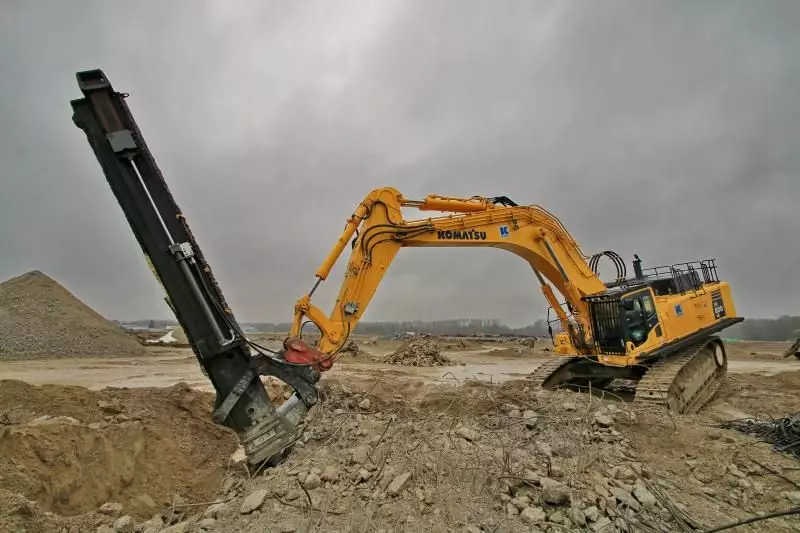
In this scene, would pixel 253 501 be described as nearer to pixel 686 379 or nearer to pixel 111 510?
pixel 111 510

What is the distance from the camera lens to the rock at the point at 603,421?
5.67 metres

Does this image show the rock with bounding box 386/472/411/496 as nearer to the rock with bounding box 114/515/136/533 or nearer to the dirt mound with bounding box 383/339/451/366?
the rock with bounding box 114/515/136/533

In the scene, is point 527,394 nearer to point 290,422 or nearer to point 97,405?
point 290,422

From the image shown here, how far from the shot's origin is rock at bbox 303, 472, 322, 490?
3994 mm

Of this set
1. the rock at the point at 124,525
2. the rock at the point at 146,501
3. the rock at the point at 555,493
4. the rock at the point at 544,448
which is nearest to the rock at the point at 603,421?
the rock at the point at 544,448

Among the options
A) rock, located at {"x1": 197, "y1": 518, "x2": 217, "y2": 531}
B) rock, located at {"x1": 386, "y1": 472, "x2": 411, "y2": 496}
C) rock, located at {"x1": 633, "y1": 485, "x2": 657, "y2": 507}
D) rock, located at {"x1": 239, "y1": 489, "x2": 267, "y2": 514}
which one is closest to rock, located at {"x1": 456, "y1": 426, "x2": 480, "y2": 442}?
rock, located at {"x1": 386, "y1": 472, "x2": 411, "y2": 496}

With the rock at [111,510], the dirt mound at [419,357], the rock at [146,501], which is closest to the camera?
the rock at [111,510]

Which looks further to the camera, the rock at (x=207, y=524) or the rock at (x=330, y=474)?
the rock at (x=330, y=474)

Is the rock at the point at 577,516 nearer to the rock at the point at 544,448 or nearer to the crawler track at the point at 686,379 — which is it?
the rock at the point at 544,448

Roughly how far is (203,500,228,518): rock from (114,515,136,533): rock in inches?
25.1

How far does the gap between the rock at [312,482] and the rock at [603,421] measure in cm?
377

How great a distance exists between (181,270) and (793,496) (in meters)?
6.58

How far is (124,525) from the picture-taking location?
373 cm

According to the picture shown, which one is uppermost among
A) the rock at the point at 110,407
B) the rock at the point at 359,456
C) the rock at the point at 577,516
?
the rock at the point at 110,407
